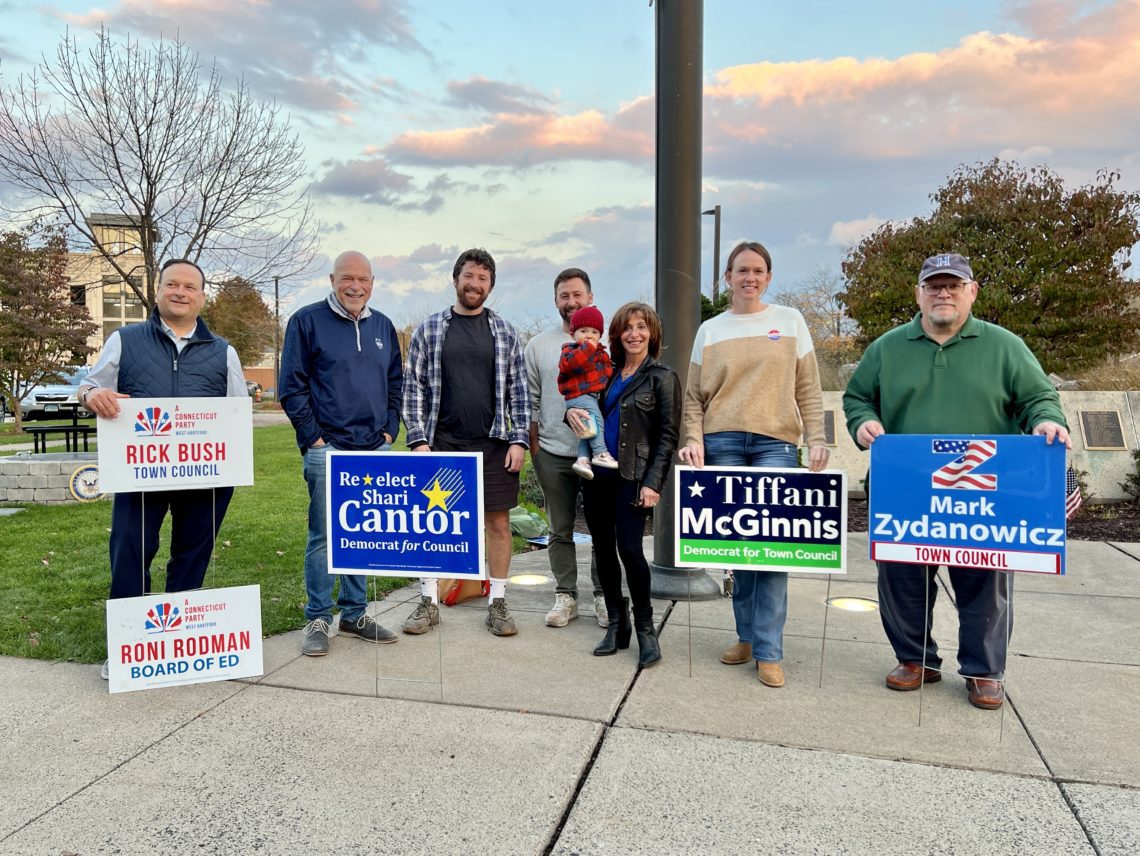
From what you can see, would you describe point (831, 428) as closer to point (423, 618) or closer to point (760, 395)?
point (760, 395)

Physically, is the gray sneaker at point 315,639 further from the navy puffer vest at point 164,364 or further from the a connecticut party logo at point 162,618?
the navy puffer vest at point 164,364

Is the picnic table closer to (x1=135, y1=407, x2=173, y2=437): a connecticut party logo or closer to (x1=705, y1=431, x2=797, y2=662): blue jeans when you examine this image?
(x1=135, y1=407, x2=173, y2=437): a connecticut party logo

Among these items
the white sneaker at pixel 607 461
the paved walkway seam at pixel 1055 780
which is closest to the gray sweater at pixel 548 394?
the white sneaker at pixel 607 461

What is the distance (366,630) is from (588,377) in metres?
1.90

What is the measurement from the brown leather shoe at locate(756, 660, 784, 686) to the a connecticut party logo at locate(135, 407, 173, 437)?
3104 millimetres

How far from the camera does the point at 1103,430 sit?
9867 mm

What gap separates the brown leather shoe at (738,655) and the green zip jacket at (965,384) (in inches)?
49.8

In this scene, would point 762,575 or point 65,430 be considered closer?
point 762,575

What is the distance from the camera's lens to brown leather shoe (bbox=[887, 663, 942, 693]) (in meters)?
3.89

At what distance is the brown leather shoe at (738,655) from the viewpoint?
13.9ft

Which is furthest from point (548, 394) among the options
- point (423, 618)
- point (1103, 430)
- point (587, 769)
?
point (1103, 430)

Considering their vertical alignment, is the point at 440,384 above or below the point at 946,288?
below

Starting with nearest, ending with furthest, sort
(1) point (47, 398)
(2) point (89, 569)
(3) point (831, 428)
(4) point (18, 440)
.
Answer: (2) point (89, 569)
(3) point (831, 428)
(4) point (18, 440)
(1) point (47, 398)

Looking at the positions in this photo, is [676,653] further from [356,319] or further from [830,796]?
[356,319]
